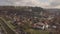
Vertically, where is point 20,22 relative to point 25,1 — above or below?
below

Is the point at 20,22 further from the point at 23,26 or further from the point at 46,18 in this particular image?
the point at 46,18

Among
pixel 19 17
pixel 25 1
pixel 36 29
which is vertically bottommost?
pixel 36 29

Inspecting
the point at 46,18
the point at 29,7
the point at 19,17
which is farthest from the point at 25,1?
the point at 46,18

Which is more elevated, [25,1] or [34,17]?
[25,1]

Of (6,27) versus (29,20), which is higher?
(29,20)

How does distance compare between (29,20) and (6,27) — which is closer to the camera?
(6,27)

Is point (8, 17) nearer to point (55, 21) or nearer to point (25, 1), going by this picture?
point (25, 1)

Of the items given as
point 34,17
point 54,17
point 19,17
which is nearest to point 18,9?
point 19,17

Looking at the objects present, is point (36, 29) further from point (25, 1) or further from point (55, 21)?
point (25, 1)
